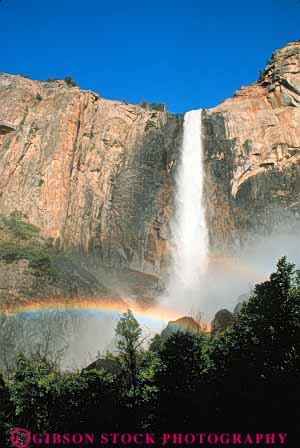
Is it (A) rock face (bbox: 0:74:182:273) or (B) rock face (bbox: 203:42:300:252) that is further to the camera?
(B) rock face (bbox: 203:42:300:252)

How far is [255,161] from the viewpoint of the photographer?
45719mm

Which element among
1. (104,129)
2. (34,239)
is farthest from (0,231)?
(104,129)

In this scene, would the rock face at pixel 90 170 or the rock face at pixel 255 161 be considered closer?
the rock face at pixel 90 170

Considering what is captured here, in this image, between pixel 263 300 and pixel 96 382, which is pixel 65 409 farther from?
pixel 263 300

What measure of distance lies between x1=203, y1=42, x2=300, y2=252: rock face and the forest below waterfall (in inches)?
852

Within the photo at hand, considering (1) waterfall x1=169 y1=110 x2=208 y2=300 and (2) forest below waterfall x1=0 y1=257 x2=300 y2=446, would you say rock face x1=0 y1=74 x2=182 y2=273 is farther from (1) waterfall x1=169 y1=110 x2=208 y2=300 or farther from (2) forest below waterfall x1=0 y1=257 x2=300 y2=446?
(2) forest below waterfall x1=0 y1=257 x2=300 y2=446

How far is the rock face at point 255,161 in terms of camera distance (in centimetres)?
4378

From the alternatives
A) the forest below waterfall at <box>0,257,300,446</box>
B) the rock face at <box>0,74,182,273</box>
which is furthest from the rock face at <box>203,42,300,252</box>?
the forest below waterfall at <box>0,257,300,446</box>

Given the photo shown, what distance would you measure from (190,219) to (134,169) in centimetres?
717

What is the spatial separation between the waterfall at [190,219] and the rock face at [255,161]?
0.94 metres

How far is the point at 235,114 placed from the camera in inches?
1927

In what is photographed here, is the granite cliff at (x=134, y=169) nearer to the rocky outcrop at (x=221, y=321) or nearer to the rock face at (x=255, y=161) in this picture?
the rock face at (x=255, y=161)

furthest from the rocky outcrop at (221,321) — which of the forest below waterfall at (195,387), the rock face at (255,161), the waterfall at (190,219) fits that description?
the rock face at (255,161)

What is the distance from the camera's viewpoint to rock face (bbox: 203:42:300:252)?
4378 cm
